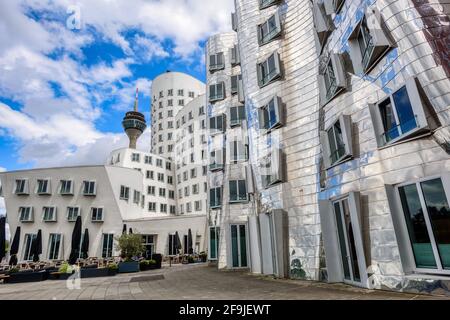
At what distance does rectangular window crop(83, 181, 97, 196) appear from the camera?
98.9 feet

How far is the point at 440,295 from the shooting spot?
19.7 ft

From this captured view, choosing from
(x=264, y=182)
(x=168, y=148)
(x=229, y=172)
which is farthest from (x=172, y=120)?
(x=264, y=182)

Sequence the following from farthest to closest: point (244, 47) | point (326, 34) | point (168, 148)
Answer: point (168, 148)
point (244, 47)
point (326, 34)

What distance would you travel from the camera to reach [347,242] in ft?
29.7

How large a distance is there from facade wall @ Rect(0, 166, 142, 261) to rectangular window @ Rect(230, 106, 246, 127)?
58.6 feet

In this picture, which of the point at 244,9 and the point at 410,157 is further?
the point at 244,9

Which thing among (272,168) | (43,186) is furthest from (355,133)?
(43,186)

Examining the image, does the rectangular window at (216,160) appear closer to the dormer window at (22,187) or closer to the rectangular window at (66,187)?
the rectangular window at (66,187)

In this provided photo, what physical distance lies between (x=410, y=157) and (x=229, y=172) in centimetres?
1359

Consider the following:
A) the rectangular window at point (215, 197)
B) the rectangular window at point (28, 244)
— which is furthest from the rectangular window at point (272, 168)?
the rectangular window at point (28, 244)

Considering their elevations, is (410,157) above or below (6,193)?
below

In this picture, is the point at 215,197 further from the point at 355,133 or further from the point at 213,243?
the point at 355,133

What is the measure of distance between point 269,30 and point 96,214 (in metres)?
25.8

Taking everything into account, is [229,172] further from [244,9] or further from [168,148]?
[168,148]
